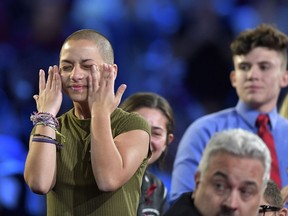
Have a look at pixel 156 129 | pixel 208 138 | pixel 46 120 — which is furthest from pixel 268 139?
pixel 46 120

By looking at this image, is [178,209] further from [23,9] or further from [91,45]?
[23,9]

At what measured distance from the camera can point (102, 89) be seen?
2898 millimetres

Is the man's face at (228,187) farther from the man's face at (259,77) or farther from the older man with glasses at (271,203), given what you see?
the man's face at (259,77)

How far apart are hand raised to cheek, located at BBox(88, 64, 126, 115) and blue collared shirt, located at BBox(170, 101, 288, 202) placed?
4.30ft

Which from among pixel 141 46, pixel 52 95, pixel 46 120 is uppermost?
pixel 141 46

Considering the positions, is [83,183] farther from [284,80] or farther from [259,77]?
[284,80]

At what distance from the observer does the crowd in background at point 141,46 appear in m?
5.54

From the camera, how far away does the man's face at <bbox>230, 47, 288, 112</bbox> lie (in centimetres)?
443

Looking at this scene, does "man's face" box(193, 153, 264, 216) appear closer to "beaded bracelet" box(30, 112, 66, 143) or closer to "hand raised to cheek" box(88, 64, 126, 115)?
"hand raised to cheek" box(88, 64, 126, 115)

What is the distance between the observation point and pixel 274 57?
178 inches

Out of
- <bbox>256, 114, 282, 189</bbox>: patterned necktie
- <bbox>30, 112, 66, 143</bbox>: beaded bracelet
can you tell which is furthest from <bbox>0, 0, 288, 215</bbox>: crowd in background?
<bbox>30, 112, 66, 143</bbox>: beaded bracelet

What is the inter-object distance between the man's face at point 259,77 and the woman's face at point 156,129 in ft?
2.14

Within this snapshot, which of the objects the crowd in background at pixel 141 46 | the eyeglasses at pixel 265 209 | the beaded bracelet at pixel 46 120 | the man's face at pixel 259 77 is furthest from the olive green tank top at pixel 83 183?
the crowd in background at pixel 141 46

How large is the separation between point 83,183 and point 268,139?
1.70m
